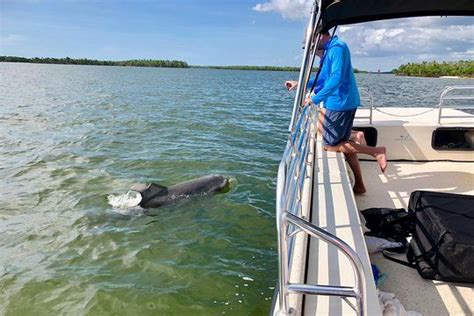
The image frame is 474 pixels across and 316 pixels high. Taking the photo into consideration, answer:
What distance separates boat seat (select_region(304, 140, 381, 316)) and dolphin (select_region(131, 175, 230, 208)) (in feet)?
11.3

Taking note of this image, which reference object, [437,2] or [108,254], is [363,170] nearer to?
[437,2]

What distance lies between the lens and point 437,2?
4770 millimetres

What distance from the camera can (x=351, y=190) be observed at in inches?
187

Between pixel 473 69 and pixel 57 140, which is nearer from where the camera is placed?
pixel 57 140

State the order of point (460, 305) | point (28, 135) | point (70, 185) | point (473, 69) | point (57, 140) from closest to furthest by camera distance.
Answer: point (460, 305)
point (70, 185)
point (57, 140)
point (28, 135)
point (473, 69)

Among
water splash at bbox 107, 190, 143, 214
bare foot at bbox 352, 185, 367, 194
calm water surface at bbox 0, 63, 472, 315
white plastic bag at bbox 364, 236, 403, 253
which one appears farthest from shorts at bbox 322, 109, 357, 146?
water splash at bbox 107, 190, 143, 214

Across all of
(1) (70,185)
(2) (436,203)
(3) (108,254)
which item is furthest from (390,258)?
Result: (1) (70,185)

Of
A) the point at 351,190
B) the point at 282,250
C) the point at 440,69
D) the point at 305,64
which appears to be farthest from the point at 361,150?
the point at 440,69

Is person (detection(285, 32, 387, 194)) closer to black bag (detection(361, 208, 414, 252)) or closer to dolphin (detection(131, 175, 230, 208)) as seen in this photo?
black bag (detection(361, 208, 414, 252))

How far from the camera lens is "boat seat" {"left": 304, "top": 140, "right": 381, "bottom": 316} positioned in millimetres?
2752

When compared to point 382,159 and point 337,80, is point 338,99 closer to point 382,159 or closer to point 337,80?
point 337,80

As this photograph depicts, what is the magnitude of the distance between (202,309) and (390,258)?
2.20 metres

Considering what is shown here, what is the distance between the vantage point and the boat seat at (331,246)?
9.03ft

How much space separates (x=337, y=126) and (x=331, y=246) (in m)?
2.86
